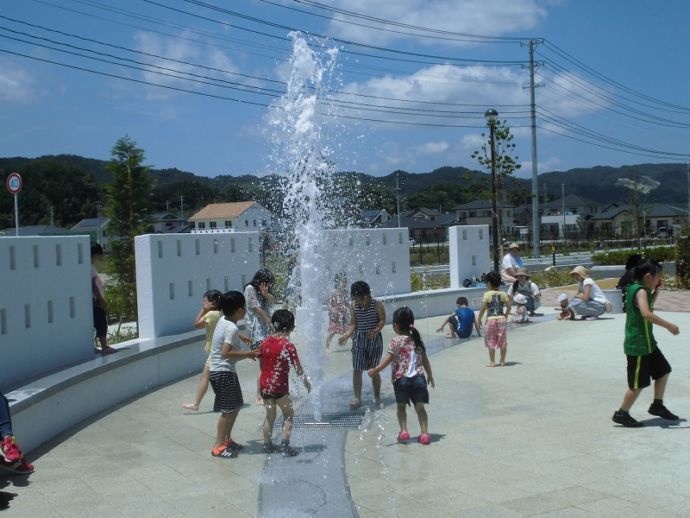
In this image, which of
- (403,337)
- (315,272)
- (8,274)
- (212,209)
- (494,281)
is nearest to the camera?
(403,337)

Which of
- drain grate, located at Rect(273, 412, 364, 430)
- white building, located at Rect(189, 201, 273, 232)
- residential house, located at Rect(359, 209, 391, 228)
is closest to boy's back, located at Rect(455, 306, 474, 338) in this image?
drain grate, located at Rect(273, 412, 364, 430)

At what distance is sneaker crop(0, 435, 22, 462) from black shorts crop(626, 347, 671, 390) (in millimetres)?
5377

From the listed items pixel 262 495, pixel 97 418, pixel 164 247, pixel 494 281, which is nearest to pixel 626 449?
pixel 262 495

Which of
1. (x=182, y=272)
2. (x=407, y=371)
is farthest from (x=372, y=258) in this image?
(x=407, y=371)

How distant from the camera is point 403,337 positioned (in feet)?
23.4

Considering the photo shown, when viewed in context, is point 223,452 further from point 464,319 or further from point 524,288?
point 524,288

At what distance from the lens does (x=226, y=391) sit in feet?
22.1

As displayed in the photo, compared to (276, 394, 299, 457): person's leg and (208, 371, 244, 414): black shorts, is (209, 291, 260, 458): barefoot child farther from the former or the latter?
(276, 394, 299, 457): person's leg

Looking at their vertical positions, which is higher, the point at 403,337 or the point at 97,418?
the point at 403,337

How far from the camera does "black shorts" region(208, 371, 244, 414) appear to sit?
674cm

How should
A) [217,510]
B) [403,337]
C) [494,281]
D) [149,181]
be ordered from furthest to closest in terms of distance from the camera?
[149,181], [494,281], [403,337], [217,510]

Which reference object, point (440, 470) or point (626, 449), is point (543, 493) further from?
point (626, 449)

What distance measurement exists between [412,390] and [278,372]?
1.26m

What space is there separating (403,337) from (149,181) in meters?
20.6
